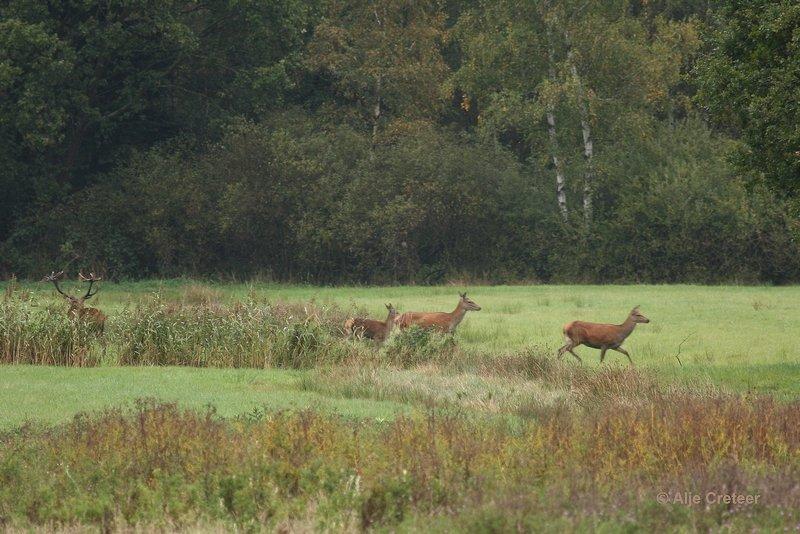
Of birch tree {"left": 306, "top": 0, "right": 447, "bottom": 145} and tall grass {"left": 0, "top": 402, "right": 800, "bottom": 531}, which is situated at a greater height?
birch tree {"left": 306, "top": 0, "right": 447, "bottom": 145}

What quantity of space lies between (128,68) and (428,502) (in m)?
38.0

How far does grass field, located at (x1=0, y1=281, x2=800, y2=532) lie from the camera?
9.50m

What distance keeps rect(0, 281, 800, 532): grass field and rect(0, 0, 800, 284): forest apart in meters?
22.0

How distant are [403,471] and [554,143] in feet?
118

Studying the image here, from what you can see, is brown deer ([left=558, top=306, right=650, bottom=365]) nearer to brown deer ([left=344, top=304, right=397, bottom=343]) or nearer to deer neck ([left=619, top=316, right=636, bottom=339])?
deer neck ([left=619, top=316, right=636, bottom=339])

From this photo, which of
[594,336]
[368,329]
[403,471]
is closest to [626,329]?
[594,336]

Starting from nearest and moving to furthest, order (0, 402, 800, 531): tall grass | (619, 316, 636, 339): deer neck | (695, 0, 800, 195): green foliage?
(0, 402, 800, 531): tall grass < (695, 0, 800, 195): green foliage < (619, 316, 636, 339): deer neck

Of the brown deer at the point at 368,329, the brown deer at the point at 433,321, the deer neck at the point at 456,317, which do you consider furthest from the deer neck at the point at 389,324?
the deer neck at the point at 456,317

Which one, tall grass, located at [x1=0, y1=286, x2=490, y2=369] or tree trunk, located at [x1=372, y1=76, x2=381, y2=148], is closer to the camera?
tall grass, located at [x1=0, y1=286, x2=490, y2=369]

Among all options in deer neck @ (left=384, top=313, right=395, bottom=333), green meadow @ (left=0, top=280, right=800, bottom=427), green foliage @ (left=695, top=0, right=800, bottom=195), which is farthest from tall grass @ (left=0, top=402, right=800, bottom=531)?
deer neck @ (left=384, top=313, right=395, bottom=333)

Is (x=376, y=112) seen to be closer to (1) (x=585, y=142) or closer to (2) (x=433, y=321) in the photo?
(1) (x=585, y=142)

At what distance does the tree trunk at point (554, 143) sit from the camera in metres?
44.0

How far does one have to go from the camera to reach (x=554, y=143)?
44.8 metres

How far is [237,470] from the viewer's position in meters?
10.3
